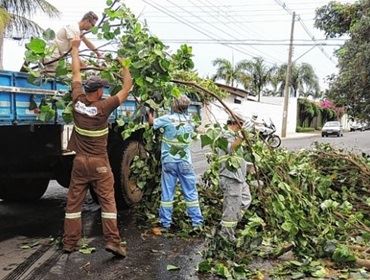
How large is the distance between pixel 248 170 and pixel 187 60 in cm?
179

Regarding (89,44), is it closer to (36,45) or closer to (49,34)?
(49,34)

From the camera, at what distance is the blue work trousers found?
6.68 metres

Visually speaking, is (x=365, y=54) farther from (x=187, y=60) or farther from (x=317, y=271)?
(x=317, y=271)

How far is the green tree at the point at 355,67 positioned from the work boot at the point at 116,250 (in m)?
9.52

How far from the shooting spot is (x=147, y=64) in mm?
5391

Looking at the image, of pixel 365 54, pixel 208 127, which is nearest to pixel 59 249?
pixel 208 127

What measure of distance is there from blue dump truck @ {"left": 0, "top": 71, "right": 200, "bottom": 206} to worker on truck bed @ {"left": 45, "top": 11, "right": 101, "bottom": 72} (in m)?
0.45

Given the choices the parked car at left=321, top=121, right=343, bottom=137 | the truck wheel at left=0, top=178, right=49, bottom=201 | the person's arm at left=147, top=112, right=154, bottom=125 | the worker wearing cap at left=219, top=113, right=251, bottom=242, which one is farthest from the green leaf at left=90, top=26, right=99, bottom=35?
the parked car at left=321, top=121, right=343, bottom=137

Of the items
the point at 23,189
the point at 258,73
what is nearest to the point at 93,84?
the point at 23,189

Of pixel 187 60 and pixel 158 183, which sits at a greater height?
pixel 187 60

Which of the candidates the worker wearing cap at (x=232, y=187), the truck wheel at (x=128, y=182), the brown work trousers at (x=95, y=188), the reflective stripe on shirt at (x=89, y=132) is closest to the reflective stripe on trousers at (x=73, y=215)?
the brown work trousers at (x=95, y=188)

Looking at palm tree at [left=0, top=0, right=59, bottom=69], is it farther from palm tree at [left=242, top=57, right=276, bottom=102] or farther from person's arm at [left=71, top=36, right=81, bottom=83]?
palm tree at [left=242, top=57, right=276, bottom=102]

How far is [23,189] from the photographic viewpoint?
28.6 ft

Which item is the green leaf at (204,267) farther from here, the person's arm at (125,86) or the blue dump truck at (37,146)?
the blue dump truck at (37,146)
